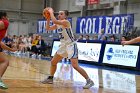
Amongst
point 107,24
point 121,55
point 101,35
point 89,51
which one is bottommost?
point 89,51

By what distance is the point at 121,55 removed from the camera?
13133 millimetres

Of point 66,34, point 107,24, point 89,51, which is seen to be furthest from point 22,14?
point 66,34

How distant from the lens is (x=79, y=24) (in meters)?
22.5

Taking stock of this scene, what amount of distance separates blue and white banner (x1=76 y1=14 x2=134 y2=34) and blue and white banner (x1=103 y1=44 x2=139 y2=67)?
181 inches

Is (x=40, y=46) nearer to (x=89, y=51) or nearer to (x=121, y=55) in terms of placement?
(x=89, y=51)

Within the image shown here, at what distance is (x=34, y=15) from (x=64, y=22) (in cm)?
2691

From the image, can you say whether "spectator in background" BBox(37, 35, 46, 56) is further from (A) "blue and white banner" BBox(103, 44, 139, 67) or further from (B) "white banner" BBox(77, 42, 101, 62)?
(A) "blue and white banner" BBox(103, 44, 139, 67)

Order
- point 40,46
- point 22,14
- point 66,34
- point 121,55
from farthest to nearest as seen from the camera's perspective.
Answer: point 22,14, point 40,46, point 121,55, point 66,34

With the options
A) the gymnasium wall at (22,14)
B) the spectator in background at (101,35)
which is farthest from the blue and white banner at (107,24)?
the gymnasium wall at (22,14)

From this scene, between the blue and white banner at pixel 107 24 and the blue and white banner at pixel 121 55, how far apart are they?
460 centimetres

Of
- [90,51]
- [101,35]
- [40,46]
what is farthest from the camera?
[40,46]

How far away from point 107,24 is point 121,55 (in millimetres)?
6882

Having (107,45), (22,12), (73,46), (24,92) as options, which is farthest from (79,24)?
(24,92)

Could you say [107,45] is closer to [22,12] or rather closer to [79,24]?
[79,24]
